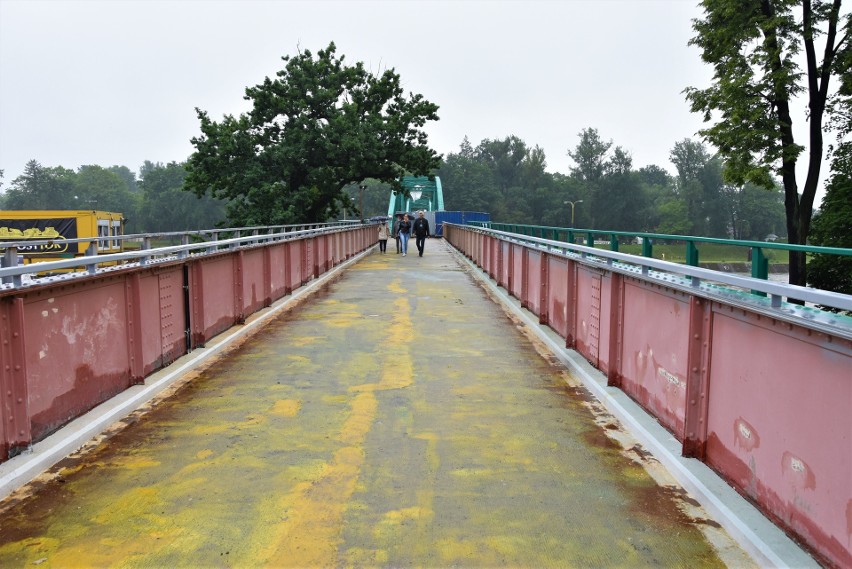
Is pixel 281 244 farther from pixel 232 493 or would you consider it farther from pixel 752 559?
pixel 752 559

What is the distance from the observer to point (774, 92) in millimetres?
24406

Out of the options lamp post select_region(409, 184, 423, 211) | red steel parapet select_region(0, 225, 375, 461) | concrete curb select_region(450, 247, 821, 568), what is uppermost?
lamp post select_region(409, 184, 423, 211)

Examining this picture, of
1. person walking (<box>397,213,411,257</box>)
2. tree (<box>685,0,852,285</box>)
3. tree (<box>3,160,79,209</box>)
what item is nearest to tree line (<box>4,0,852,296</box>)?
tree (<box>685,0,852,285</box>)

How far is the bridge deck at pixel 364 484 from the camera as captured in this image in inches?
145

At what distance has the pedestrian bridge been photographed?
11.9 feet

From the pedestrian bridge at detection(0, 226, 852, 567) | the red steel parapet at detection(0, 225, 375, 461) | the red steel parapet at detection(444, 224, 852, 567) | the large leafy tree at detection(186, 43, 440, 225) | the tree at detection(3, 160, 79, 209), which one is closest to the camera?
the red steel parapet at detection(444, 224, 852, 567)

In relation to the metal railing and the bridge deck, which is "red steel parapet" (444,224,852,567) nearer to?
the metal railing

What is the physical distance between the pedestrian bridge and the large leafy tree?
1244 inches

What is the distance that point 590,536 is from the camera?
12.7 feet

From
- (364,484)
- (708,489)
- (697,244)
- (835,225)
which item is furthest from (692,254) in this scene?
(835,225)

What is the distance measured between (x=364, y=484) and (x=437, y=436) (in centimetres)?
114

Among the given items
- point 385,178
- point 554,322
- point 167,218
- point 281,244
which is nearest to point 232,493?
point 554,322

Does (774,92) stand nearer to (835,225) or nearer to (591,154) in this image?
(835,225)

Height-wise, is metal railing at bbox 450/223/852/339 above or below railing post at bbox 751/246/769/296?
below
